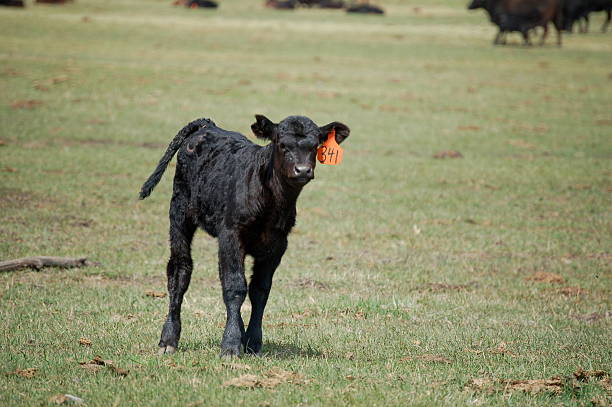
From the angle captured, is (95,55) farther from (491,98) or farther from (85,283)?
(85,283)

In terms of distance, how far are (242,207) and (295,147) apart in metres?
0.79

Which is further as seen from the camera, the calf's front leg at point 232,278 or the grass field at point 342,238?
the calf's front leg at point 232,278

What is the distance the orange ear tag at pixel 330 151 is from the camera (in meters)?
7.72

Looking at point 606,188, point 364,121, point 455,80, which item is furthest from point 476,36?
point 606,188

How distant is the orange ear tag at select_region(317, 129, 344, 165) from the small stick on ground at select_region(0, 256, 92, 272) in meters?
5.22

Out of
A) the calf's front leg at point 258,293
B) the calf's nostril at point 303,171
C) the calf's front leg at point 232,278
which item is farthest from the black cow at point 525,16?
the calf's nostril at point 303,171

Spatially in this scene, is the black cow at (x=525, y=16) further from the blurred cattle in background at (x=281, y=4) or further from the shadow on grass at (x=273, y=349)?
the shadow on grass at (x=273, y=349)

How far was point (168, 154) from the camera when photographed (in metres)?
8.88

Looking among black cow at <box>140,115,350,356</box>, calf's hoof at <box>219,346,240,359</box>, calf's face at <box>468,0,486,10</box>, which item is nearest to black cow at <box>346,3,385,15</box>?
calf's face at <box>468,0,486,10</box>

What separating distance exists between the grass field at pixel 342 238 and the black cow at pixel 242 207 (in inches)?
17.7

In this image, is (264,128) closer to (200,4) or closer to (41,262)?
(41,262)

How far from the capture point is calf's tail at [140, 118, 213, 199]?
28.5ft

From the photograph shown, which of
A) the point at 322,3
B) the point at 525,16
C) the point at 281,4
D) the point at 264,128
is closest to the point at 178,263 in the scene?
the point at 264,128

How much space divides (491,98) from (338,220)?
61.6ft
